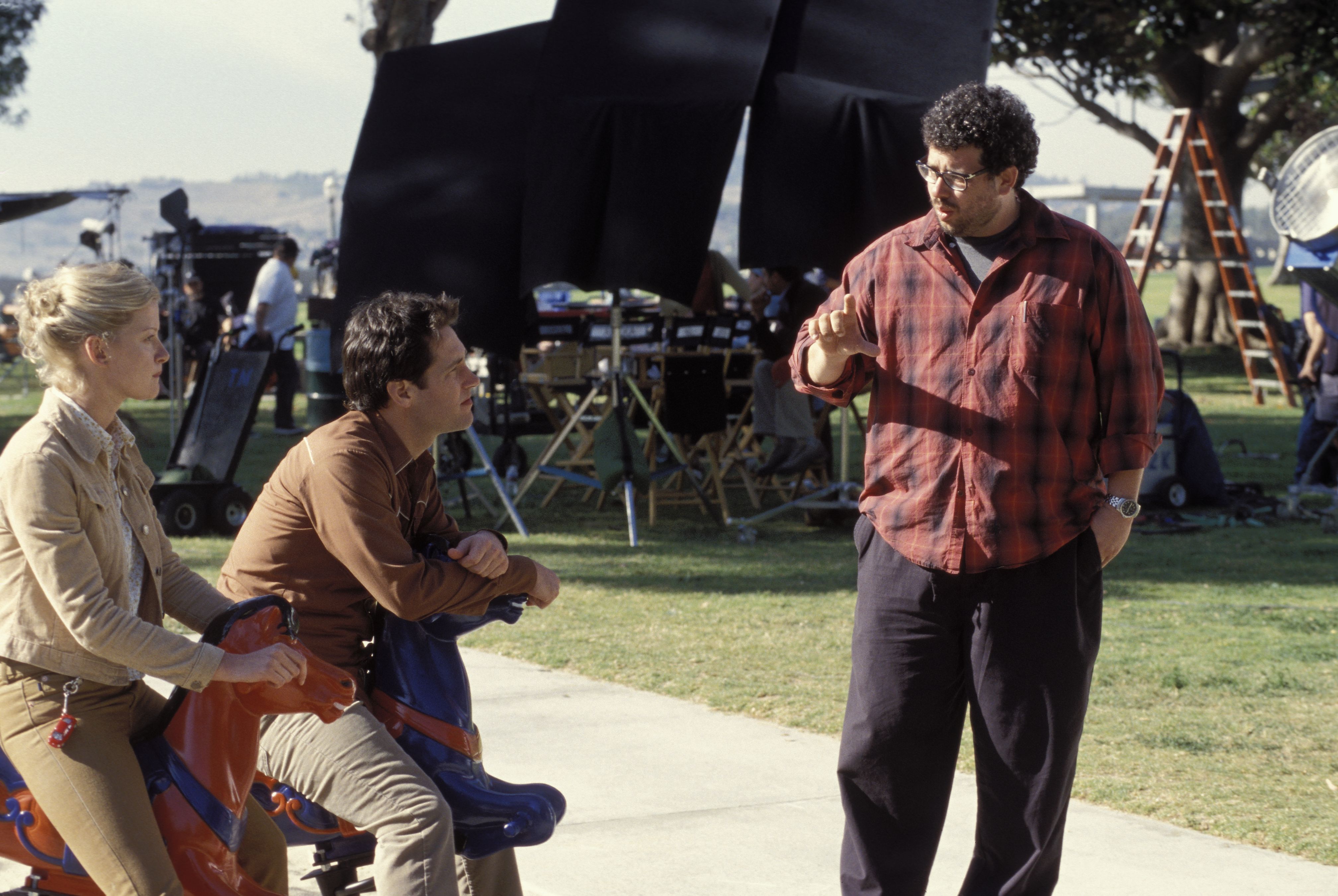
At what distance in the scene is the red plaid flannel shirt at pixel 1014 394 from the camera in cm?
316

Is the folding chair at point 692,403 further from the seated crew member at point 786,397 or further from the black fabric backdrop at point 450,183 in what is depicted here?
the black fabric backdrop at point 450,183

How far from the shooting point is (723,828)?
4363 millimetres

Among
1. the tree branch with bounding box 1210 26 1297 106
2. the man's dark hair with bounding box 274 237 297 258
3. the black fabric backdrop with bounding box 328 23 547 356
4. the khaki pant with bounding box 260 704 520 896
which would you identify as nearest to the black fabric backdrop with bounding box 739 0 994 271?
the black fabric backdrop with bounding box 328 23 547 356

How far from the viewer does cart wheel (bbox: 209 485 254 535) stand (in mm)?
10094

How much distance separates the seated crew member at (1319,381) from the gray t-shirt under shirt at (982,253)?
768 centimetres

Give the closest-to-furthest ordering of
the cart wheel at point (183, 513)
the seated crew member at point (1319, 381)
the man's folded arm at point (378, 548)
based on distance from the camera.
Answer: the man's folded arm at point (378, 548) → the cart wheel at point (183, 513) → the seated crew member at point (1319, 381)

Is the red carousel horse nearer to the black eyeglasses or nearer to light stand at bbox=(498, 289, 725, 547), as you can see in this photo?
the black eyeglasses

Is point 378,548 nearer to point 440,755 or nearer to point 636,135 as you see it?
point 440,755

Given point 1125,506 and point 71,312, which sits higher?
point 71,312

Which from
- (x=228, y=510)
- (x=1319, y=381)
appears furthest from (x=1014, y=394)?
(x=1319, y=381)

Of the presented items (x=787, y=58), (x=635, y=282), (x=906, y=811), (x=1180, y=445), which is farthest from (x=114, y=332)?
(x=1180, y=445)

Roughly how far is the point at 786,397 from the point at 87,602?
26.6ft

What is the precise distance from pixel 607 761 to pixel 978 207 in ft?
8.53

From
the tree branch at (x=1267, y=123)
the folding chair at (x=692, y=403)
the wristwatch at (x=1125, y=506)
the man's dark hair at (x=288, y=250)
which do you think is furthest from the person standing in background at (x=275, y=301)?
the tree branch at (x=1267, y=123)
